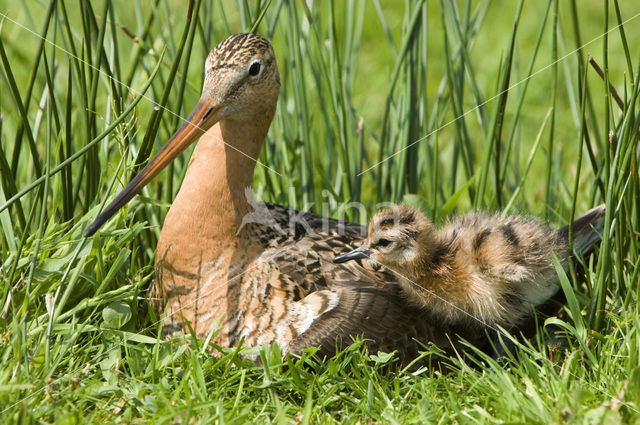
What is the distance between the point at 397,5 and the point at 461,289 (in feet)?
17.3

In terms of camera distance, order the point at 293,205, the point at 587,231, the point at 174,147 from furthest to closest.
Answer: the point at 293,205 → the point at 587,231 → the point at 174,147

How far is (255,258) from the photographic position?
11.6 feet

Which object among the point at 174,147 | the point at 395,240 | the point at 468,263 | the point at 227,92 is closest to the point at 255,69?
the point at 227,92

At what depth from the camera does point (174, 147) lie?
3361 millimetres

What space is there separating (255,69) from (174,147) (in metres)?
0.54

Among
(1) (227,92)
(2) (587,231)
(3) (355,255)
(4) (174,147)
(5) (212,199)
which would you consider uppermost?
(1) (227,92)

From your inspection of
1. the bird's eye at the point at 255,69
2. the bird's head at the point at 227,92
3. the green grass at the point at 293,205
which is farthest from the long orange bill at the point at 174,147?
the bird's eye at the point at 255,69

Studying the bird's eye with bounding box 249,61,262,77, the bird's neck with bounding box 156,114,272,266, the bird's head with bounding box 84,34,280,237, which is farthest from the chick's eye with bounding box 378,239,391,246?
the bird's eye with bounding box 249,61,262,77

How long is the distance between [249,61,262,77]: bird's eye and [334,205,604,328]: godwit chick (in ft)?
2.80

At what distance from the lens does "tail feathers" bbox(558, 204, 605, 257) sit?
12.8ft

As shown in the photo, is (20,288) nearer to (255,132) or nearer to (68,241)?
(68,241)

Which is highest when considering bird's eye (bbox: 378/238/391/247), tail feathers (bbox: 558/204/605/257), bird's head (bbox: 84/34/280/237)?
bird's head (bbox: 84/34/280/237)

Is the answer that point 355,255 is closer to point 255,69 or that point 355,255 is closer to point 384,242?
point 384,242

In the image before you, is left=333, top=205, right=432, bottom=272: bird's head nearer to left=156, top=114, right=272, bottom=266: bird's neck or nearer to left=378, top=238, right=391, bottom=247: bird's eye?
left=378, top=238, right=391, bottom=247: bird's eye
